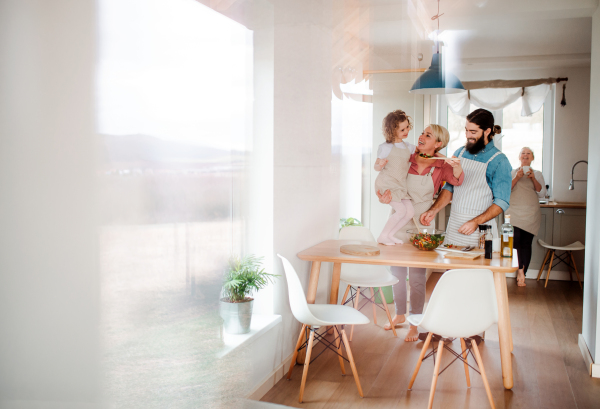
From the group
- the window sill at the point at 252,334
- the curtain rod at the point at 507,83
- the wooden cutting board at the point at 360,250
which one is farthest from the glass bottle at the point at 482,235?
the curtain rod at the point at 507,83

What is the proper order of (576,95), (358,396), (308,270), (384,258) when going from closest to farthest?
(358,396), (384,258), (308,270), (576,95)

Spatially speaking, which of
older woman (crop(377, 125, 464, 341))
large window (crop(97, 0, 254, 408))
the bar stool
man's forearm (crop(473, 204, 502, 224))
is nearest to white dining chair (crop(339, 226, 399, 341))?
older woman (crop(377, 125, 464, 341))

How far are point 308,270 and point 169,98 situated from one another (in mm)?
1768

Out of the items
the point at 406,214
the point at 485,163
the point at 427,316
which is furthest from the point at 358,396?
the point at 485,163

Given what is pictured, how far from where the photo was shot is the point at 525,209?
514 cm

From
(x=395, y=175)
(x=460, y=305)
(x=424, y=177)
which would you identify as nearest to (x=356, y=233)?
(x=395, y=175)

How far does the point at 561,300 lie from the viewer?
4629 mm

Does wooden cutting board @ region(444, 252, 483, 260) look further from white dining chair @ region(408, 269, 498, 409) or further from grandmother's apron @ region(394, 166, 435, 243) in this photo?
grandmother's apron @ region(394, 166, 435, 243)

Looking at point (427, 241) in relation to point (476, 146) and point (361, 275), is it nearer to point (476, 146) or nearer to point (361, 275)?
point (361, 275)

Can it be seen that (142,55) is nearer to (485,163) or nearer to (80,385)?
(80,385)

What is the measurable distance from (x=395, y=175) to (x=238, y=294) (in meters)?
1.53

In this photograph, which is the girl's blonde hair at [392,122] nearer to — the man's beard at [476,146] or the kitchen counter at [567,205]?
the man's beard at [476,146]

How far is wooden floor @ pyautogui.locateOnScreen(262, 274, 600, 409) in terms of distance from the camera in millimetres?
2520

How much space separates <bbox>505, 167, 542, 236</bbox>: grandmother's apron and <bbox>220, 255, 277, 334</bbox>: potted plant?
12.1ft
